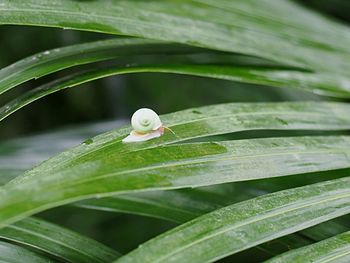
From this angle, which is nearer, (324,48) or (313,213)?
(313,213)

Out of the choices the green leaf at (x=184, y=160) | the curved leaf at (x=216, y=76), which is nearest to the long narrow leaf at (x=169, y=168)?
the green leaf at (x=184, y=160)

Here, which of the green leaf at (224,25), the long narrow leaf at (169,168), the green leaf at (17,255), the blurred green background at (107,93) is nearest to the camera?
the long narrow leaf at (169,168)

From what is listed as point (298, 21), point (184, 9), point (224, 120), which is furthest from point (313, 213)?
point (298, 21)

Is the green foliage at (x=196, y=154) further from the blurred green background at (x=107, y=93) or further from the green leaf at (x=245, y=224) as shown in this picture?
the blurred green background at (x=107, y=93)

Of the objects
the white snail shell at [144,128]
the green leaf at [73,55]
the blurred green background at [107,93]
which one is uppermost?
the blurred green background at [107,93]

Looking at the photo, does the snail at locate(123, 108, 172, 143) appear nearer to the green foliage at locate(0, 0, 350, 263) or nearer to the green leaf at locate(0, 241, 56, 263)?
the green foliage at locate(0, 0, 350, 263)

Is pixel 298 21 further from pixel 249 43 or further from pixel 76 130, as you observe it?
pixel 76 130

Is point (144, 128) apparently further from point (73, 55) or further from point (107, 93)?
point (107, 93)
